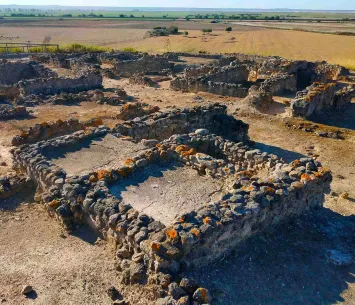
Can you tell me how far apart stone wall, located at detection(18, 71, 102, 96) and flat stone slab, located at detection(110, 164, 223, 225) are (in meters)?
16.3

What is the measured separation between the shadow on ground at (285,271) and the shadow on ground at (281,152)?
241 inches

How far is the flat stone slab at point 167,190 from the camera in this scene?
1000cm

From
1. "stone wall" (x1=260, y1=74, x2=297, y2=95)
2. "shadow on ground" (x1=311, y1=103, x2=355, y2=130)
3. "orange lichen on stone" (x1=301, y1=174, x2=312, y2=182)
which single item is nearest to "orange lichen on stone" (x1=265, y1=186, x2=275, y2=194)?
"orange lichen on stone" (x1=301, y1=174, x2=312, y2=182)

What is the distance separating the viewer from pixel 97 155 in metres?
13.3

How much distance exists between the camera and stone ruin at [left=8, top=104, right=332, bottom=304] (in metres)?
8.12

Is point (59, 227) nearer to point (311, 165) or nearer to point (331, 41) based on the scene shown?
point (311, 165)

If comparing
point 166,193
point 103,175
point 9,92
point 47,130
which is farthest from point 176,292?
point 9,92

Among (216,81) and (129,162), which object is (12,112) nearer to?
(129,162)

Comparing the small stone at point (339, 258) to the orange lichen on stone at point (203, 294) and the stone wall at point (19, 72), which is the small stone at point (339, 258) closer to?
the orange lichen on stone at point (203, 294)

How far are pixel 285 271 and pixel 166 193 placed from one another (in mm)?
3766

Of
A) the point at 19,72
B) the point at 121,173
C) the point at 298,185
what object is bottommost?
the point at 19,72

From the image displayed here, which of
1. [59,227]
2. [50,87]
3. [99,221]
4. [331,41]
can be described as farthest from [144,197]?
[331,41]

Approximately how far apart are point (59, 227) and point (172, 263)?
432 cm

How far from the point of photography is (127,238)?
884cm
